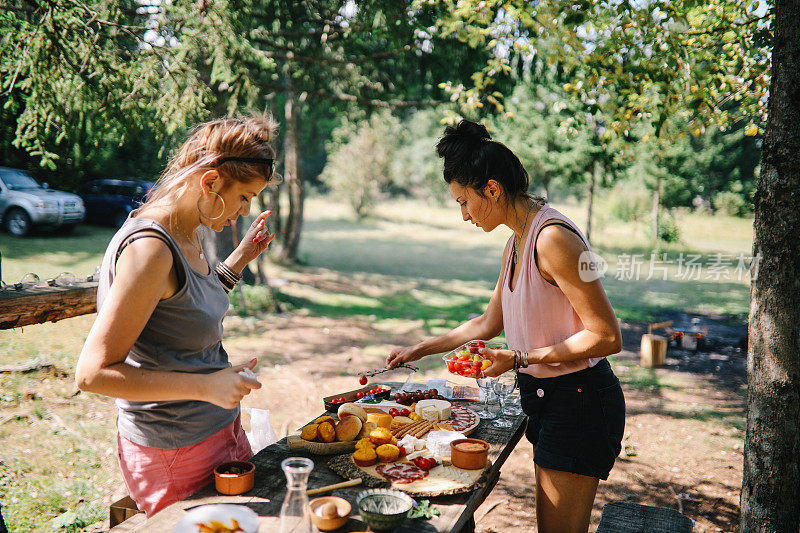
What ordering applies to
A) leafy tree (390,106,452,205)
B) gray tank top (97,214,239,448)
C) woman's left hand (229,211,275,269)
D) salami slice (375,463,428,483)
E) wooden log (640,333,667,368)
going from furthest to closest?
leafy tree (390,106,452,205) < wooden log (640,333,667,368) < woman's left hand (229,211,275,269) < salami slice (375,463,428,483) < gray tank top (97,214,239,448)

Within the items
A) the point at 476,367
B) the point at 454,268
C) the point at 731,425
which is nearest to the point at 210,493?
the point at 476,367

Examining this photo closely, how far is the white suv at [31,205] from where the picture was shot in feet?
35.0

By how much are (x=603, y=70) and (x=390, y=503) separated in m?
4.69

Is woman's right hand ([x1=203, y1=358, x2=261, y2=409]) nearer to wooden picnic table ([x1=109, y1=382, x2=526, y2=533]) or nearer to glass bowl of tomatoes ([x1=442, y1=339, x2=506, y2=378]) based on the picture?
wooden picnic table ([x1=109, y1=382, x2=526, y2=533])

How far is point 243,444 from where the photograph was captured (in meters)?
2.42

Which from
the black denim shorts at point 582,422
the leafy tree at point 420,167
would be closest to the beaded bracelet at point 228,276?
the black denim shorts at point 582,422

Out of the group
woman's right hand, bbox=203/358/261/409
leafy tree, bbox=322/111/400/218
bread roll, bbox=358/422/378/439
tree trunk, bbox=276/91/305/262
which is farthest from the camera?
leafy tree, bbox=322/111/400/218

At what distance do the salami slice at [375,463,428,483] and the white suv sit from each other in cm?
1056

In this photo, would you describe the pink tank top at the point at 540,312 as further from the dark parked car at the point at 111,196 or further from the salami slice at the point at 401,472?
the dark parked car at the point at 111,196

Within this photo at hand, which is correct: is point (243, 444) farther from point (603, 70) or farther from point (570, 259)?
point (603, 70)

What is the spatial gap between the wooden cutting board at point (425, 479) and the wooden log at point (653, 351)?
6.31 meters

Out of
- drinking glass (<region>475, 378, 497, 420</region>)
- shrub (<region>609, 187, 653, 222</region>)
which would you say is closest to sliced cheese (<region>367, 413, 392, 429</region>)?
drinking glass (<region>475, 378, 497, 420</region>)

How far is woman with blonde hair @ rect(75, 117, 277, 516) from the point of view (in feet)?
5.67

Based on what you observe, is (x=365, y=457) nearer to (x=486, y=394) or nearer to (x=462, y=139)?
(x=486, y=394)
